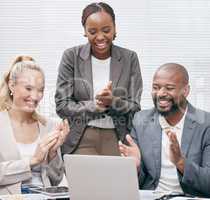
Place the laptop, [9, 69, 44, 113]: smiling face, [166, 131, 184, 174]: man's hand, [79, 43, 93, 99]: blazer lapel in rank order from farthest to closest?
[79, 43, 93, 99]: blazer lapel < [9, 69, 44, 113]: smiling face < [166, 131, 184, 174]: man's hand < the laptop

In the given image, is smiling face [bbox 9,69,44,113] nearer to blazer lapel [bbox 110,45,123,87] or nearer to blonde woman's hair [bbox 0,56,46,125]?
Answer: blonde woman's hair [bbox 0,56,46,125]

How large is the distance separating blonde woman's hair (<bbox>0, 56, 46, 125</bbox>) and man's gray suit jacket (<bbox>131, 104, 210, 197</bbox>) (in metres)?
0.71

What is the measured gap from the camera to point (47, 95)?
4.09m

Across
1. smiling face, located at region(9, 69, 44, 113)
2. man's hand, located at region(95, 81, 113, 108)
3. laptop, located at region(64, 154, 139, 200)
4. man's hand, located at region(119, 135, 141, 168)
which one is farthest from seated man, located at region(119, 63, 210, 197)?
laptop, located at region(64, 154, 139, 200)

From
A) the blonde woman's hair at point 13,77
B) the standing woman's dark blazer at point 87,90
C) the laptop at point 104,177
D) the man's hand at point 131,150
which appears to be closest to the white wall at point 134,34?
the standing woman's dark blazer at point 87,90

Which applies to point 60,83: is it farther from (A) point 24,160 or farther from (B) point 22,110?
(A) point 24,160

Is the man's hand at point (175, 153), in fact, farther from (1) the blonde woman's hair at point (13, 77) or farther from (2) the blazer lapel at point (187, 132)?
(1) the blonde woman's hair at point (13, 77)

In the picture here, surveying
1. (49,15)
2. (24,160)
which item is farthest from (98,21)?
(24,160)

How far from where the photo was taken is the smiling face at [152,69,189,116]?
3836mm

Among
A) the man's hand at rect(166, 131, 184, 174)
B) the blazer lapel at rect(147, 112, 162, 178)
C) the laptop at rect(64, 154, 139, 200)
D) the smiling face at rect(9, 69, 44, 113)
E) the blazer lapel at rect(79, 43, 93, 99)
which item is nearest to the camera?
the laptop at rect(64, 154, 139, 200)

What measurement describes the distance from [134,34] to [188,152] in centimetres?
97

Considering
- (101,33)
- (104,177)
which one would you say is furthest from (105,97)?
(104,177)

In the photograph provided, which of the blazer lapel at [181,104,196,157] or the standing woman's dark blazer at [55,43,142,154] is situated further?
the standing woman's dark blazer at [55,43,142,154]

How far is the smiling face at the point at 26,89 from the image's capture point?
12.5ft
